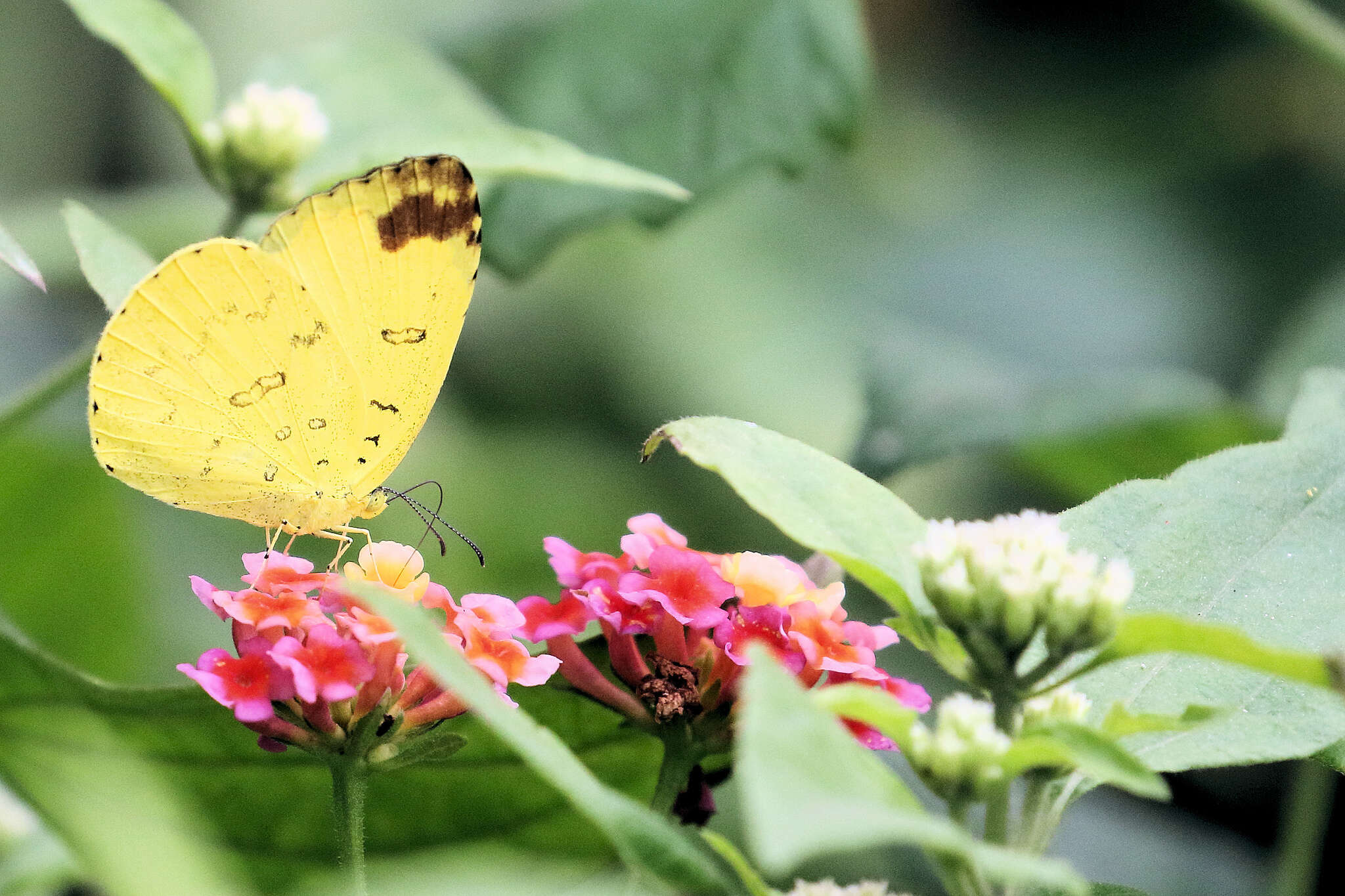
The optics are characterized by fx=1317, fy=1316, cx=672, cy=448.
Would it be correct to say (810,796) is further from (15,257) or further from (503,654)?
(15,257)

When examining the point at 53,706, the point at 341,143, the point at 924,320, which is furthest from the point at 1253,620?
the point at 924,320

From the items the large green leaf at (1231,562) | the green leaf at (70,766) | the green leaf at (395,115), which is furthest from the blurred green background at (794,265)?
the large green leaf at (1231,562)

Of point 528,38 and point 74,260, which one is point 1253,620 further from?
point 74,260

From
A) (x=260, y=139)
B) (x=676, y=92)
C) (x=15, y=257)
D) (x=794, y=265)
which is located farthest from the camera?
(x=794, y=265)

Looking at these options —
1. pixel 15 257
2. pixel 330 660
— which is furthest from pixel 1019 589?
pixel 15 257

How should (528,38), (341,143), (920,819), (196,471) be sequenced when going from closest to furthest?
(920,819)
(196,471)
(341,143)
(528,38)

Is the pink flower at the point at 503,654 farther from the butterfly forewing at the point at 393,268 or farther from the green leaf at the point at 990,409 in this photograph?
the green leaf at the point at 990,409

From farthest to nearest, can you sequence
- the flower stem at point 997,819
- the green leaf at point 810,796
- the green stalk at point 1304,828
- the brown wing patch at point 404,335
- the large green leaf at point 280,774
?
the green stalk at point 1304,828, the brown wing patch at point 404,335, the large green leaf at point 280,774, the flower stem at point 997,819, the green leaf at point 810,796
